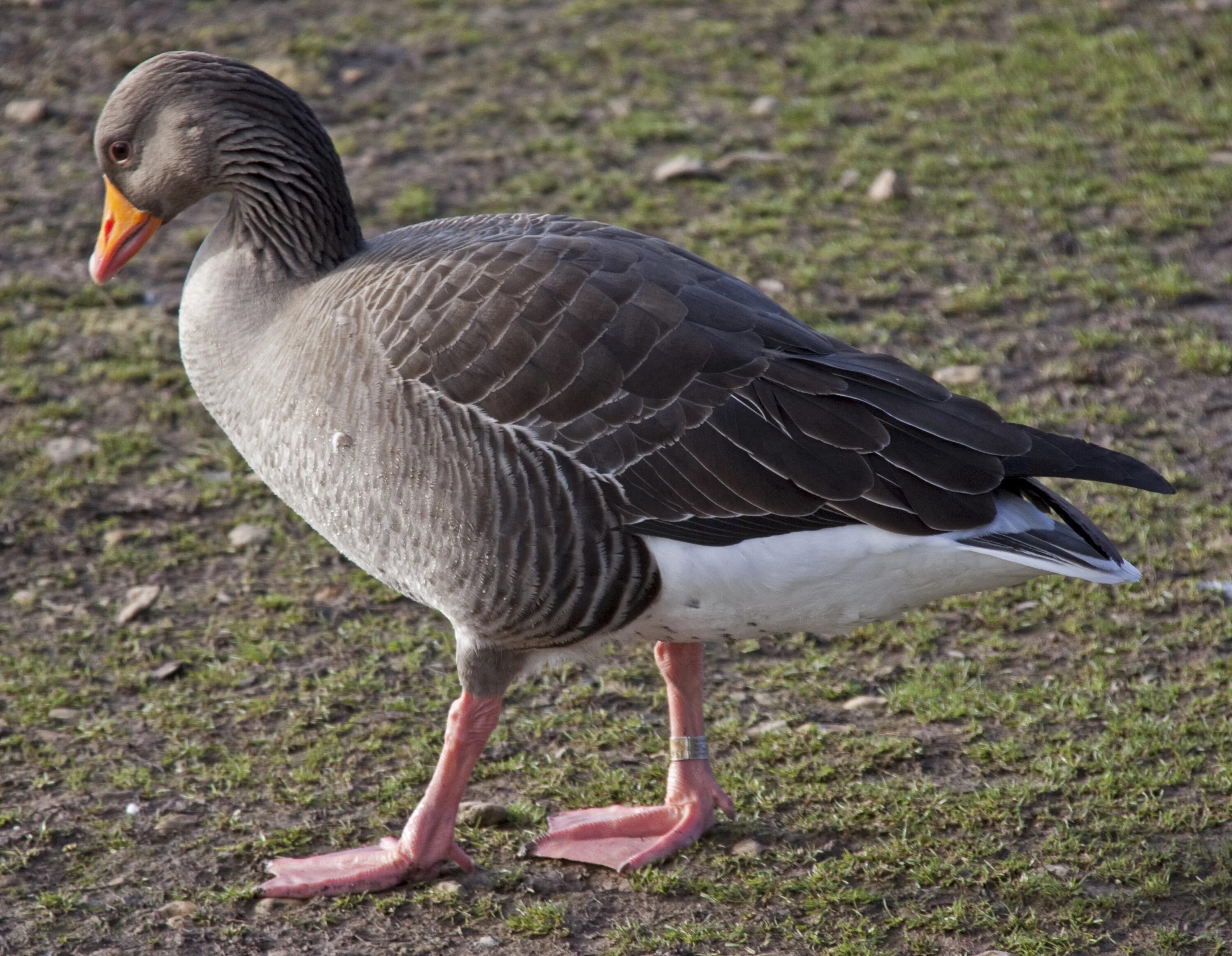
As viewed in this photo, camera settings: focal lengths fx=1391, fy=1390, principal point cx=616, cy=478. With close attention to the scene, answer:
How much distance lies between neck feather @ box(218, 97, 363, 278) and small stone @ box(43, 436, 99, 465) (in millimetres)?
1927

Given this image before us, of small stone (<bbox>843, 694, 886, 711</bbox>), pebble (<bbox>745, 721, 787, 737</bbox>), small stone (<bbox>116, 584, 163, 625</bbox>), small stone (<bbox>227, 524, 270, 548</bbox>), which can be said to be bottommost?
small stone (<bbox>843, 694, 886, 711</bbox>)

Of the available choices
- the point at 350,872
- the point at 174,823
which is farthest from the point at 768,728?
the point at 174,823

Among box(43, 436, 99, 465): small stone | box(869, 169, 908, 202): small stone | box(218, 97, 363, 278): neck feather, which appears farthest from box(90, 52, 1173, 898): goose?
box(869, 169, 908, 202): small stone

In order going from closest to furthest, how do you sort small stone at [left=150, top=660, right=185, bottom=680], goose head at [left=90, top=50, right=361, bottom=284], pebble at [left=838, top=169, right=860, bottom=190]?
goose head at [left=90, top=50, right=361, bottom=284] < small stone at [left=150, top=660, right=185, bottom=680] < pebble at [left=838, top=169, right=860, bottom=190]

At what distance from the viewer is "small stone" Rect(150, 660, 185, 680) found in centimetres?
454

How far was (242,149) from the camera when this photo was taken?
4.02 meters

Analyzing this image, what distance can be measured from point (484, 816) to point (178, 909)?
85 cm

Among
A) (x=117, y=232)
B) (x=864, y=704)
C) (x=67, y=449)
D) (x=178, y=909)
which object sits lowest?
(x=864, y=704)

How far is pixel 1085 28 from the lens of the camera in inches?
344

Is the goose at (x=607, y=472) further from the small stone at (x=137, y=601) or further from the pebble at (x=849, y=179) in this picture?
the pebble at (x=849, y=179)

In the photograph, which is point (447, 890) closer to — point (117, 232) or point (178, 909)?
point (178, 909)

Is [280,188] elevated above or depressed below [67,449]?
above

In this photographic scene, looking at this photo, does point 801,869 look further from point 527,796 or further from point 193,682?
point 193,682

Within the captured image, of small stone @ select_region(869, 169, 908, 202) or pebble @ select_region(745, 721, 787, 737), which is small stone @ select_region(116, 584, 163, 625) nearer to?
pebble @ select_region(745, 721, 787, 737)
